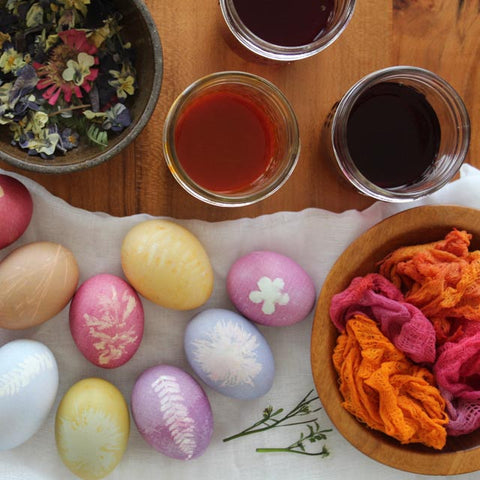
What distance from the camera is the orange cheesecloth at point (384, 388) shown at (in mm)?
657

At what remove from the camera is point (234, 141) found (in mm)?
680

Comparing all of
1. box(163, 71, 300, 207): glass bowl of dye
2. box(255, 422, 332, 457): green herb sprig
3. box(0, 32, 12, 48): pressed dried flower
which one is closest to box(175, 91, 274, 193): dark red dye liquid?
box(163, 71, 300, 207): glass bowl of dye

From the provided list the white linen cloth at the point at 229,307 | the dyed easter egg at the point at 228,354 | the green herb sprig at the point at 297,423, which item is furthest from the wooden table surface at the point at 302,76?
the green herb sprig at the point at 297,423

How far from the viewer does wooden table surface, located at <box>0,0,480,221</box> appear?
704 mm

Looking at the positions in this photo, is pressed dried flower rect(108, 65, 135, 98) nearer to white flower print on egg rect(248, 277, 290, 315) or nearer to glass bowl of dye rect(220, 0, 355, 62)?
glass bowl of dye rect(220, 0, 355, 62)

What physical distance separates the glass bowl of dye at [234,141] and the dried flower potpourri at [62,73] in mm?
75

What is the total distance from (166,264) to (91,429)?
0.65 ft

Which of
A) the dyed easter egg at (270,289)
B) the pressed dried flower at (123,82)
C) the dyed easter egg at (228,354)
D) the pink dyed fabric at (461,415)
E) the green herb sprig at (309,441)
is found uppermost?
the pressed dried flower at (123,82)

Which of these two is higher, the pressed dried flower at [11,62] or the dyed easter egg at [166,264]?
the pressed dried flower at [11,62]

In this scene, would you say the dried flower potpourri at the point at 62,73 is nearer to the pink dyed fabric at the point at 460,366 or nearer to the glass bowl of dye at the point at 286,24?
the glass bowl of dye at the point at 286,24

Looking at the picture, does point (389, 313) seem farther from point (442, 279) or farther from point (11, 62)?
point (11, 62)

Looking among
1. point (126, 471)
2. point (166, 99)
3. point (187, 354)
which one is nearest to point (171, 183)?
point (166, 99)

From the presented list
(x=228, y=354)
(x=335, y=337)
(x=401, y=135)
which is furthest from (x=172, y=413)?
(x=401, y=135)

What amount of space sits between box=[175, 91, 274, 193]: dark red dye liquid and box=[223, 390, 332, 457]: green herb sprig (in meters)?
0.28
